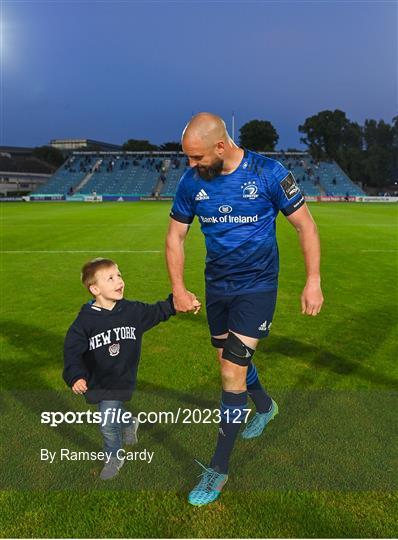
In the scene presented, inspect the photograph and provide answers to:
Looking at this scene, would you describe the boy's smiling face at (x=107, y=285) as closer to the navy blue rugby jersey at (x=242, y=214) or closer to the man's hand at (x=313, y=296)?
the navy blue rugby jersey at (x=242, y=214)

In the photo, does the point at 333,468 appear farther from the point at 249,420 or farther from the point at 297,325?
the point at 297,325

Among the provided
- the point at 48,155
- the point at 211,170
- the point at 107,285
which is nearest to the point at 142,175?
the point at 48,155

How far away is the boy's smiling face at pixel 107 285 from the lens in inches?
125

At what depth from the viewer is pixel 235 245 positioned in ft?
11.4

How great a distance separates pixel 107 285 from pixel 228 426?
129 cm

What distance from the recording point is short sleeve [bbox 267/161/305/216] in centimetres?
332

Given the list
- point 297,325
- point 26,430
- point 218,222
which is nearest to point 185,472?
point 26,430

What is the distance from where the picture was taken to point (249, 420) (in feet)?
13.8

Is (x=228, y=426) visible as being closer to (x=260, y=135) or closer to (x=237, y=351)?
(x=237, y=351)

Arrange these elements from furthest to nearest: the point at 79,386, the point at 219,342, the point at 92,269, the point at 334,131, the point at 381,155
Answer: the point at 334,131 < the point at 381,155 < the point at 219,342 < the point at 92,269 < the point at 79,386

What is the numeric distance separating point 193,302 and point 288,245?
13.7m

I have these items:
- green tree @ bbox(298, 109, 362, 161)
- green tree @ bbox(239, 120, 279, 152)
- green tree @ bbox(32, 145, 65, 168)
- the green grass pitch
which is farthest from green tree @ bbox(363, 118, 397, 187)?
the green grass pitch

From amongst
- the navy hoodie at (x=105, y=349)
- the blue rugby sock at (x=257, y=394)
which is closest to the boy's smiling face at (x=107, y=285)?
the navy hoodie at (x=105, y=349)

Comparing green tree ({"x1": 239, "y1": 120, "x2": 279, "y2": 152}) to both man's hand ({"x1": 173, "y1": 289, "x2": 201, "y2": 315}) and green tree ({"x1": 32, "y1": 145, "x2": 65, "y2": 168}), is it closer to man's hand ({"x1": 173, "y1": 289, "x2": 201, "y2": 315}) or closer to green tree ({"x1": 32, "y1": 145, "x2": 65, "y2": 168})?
green tree ({"x1": 32, "y1": 145, "x2": 65, "y2": 168})
